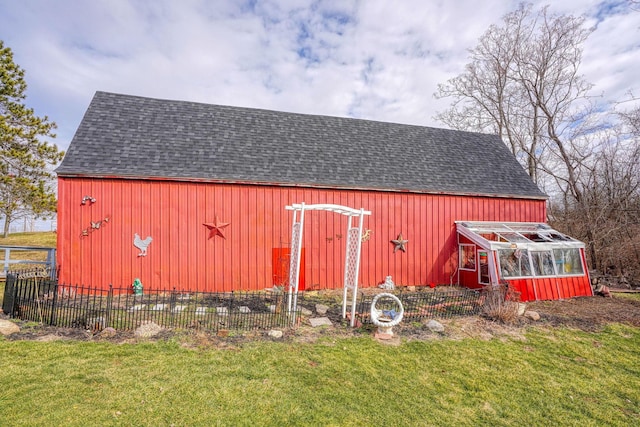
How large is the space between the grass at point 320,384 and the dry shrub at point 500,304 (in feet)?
4.22

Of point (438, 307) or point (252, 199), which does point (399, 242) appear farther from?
point (252, 199)

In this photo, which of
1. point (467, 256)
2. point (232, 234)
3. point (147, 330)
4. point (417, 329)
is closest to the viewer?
point (147, 330)

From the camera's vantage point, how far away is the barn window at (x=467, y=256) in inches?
487

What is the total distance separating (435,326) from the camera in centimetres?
735

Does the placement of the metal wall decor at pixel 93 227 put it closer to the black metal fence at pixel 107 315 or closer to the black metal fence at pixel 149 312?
the black metal fence at pixel 149 312

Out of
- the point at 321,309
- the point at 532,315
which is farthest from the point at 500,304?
the point at 321,309

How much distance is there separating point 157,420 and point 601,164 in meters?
21.8

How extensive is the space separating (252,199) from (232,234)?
4.23ft

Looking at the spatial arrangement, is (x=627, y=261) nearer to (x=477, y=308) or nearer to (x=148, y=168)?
(x=477, y=308)

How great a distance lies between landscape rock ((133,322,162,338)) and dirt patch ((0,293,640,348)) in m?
0.09

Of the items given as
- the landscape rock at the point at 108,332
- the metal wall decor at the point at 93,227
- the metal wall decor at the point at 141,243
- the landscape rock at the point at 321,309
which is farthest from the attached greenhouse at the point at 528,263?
the metal wall decor at the point at 93,227

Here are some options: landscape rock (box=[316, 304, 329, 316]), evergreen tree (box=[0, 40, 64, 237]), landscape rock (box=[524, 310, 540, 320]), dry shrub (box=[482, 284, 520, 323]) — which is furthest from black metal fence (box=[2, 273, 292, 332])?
evergreen tree (box=[0, 40, 64, 237])

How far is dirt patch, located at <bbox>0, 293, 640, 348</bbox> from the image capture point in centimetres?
623

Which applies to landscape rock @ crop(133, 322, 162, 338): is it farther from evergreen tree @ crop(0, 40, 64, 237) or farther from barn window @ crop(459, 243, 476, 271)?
evergreen tree @ crop(0, 40, 64, 237)
